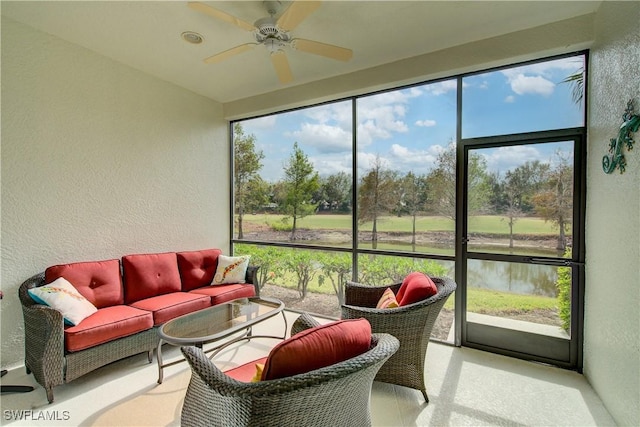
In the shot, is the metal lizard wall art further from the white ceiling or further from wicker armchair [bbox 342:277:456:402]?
wicker armchair [bbox 342:277:456:402]

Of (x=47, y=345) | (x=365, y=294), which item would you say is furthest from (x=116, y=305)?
(x=365, y=294)

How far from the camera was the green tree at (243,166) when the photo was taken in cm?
463

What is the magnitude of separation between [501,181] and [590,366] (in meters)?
1.67

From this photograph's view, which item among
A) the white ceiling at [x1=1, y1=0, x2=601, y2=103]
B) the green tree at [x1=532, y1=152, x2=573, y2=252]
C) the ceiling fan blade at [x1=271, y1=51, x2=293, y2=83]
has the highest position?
the white ceiling at [x1=1, y1=0, x2=601, y2=103]

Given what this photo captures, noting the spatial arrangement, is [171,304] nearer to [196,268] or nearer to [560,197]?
[196,268]

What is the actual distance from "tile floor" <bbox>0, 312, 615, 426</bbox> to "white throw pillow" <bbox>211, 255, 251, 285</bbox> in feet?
3.74

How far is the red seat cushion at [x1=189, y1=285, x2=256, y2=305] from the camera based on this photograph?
3350 mm

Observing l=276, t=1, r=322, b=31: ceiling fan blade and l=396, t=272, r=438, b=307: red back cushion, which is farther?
l=396, t=272, r=438, b=307: red back cushion

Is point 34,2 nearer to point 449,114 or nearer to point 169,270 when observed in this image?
point 169,270

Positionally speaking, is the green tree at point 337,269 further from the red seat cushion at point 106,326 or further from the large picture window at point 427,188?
the red seat cushion at point 106,326

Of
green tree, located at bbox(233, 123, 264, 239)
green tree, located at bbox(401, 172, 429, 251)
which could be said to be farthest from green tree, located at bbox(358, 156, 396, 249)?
green tree, located at bbox(233, 123, 264, 239)

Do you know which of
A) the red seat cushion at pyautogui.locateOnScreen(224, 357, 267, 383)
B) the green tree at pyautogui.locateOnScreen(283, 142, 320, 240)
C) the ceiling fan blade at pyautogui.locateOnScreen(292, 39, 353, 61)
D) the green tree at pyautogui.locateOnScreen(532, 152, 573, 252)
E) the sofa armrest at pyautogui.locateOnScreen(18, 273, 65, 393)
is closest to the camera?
Result: the red seat cushion at pyautogui.locateOnScreen(224, 357, 267, 383)

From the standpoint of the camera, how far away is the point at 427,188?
3.29m

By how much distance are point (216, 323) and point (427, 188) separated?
246 centimetres
